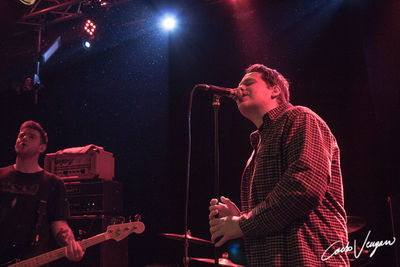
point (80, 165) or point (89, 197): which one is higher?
point (80, 165)

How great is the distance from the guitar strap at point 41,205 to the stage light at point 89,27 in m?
2.32

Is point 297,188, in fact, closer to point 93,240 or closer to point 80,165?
point 93,240

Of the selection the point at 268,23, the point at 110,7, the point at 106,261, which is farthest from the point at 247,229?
the point at 110,7

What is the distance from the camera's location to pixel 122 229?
3.50m

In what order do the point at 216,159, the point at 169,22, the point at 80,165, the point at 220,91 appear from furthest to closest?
1. the point at 169,22
2. the point at 80,165
3. the point at 220,91
4. the point at 216,159

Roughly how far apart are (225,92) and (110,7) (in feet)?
12.2

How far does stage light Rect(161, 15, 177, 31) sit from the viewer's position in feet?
18.4

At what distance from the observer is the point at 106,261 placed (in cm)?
384

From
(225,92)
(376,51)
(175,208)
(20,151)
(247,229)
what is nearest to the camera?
(247,229)

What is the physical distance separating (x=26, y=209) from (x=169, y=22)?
351 cm

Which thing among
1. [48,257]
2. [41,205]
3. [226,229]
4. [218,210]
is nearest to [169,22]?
[41,205]

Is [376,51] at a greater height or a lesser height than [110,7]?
lesser

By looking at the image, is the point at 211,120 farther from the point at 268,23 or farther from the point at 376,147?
the point at 376,147

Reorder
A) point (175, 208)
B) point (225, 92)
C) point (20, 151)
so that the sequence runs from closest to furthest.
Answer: point (225, 92)
point (20, 151)
point (175, 208)
